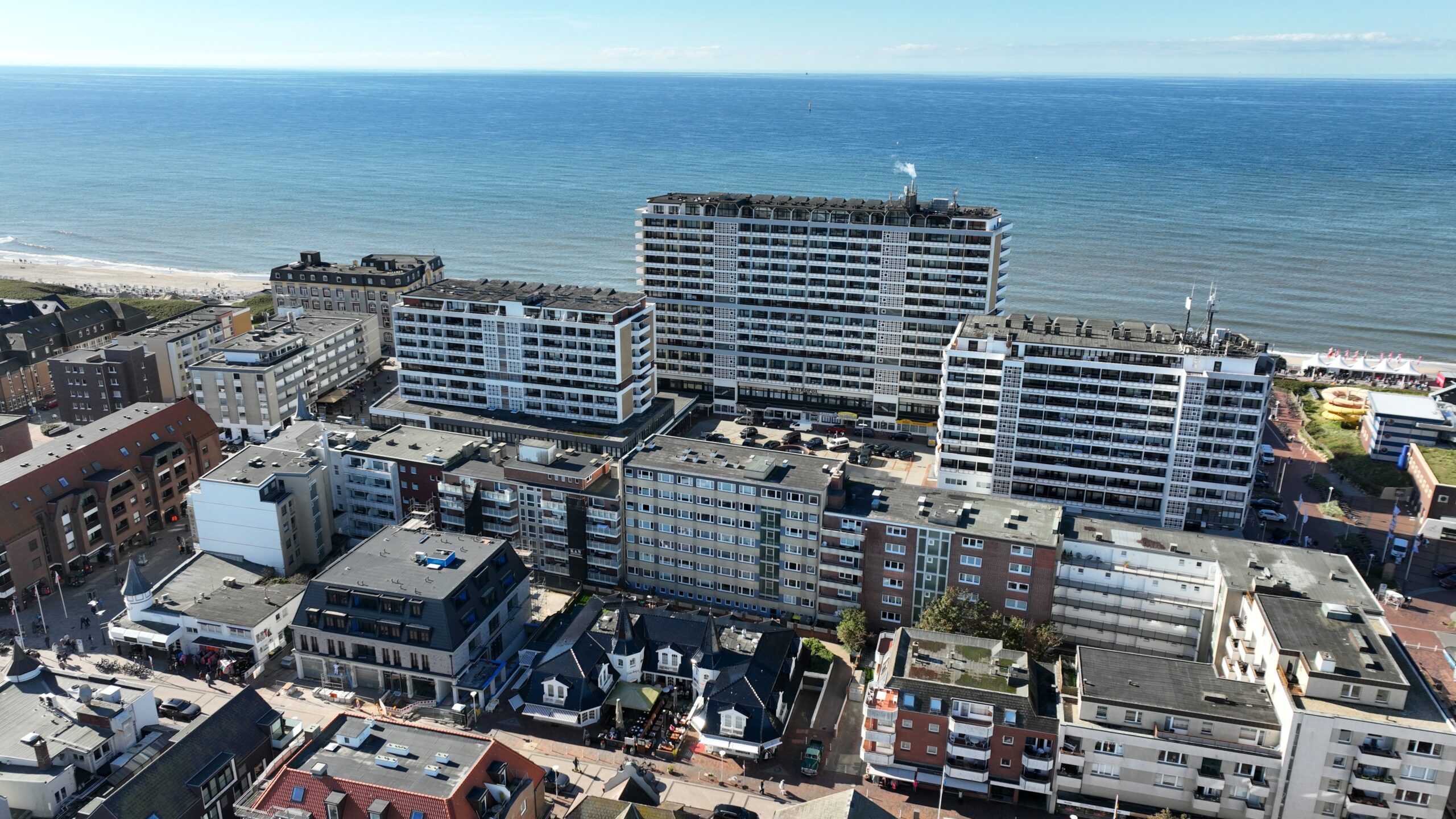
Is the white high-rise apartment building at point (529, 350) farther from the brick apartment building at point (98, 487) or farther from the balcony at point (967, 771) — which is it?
the balcony at point (967, 771)

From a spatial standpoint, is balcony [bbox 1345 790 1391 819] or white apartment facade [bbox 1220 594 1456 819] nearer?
white apartment facade [bbox 1220 594 1456 819]

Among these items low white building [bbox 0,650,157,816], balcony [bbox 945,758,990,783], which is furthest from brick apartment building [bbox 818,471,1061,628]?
low white building [bbox 0,650,157,816]

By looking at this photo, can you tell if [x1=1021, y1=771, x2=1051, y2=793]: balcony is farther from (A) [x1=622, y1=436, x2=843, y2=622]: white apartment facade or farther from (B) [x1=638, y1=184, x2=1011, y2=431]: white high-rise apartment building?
(B) [x1=638, y1=184, x2=1011, y2=431]: white high-rise apartment building

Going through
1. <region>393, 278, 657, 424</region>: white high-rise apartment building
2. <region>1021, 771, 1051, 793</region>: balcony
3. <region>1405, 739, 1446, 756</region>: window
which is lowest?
<region>1021, 771, 1051, 793</region>: balcony

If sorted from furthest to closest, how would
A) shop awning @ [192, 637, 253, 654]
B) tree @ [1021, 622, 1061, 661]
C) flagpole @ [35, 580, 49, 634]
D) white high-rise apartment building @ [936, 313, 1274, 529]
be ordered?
white high-rise apartment building @ [936, 313, 1274, 529], flagpole @ [35, 580, 49, 634], shop awning @ [192, 637, 253, 654], tree @ [1021, 622, 1061, 661]

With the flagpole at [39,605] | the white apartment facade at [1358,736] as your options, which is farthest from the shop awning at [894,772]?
the flagpole at [39,605]

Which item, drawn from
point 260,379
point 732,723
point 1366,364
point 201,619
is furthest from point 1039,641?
point 1366,364

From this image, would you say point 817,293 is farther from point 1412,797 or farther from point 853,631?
point 1412,797
